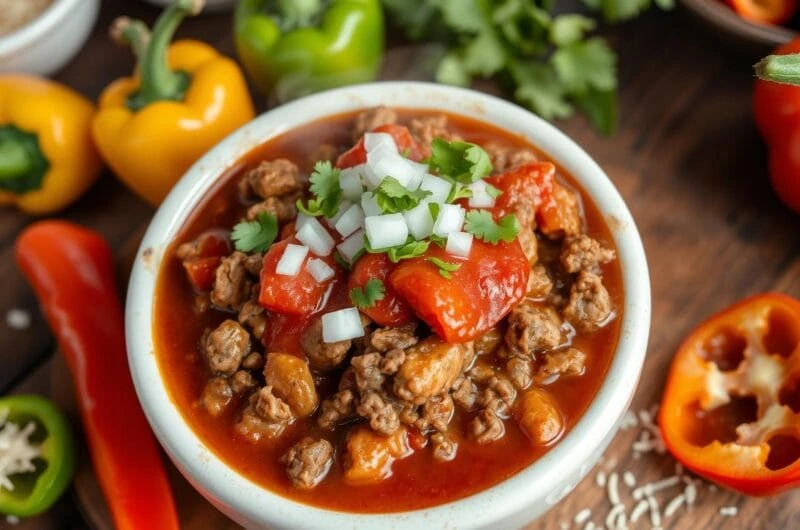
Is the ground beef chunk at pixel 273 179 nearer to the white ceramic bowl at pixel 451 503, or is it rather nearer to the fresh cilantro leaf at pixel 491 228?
the white ceramic bowl at pixel 451 503

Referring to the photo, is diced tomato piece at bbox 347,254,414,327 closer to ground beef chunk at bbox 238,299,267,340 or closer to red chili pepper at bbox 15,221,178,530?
ground beef chunk at bbox 238,299,267,340

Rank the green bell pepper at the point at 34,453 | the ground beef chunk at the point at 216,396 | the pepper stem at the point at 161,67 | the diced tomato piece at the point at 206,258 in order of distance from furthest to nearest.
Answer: the pepper stem at the point at 161,67 < the green bell pepper at the point at 34,453 < the diced tomato piece at the point at 206,258 < the ground beef chunk at the point at 216,396

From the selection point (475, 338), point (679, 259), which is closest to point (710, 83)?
point (679, 259)

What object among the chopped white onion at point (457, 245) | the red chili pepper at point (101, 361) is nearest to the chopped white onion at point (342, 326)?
the chopped white onion at point (457, 245)

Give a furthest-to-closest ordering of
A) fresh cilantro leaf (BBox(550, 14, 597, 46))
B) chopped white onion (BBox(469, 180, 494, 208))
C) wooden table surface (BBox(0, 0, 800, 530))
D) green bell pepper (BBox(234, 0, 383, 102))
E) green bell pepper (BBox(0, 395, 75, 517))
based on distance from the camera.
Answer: green bell pepper (BBox(234, 0, 383, 102)) < fresh cilantro leaf (BBox(550, 14, 597, 46)) < wooden table surface (BBox(0, 0, 800, 530)) < green bell pepper (BBox(0, 395, 75, 517)) < chopped white onion (BBox(469, 180, 494, 208))

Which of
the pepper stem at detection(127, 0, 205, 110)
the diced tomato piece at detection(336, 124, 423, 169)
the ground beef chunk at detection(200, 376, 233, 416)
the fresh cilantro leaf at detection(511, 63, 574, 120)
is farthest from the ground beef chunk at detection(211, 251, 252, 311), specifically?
the fresh cilantro leaf at detection(511, 63, 574, 120)

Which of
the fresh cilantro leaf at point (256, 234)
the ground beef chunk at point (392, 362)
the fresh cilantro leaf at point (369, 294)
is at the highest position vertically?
the fresh cilantro leaf at point (369, 294)

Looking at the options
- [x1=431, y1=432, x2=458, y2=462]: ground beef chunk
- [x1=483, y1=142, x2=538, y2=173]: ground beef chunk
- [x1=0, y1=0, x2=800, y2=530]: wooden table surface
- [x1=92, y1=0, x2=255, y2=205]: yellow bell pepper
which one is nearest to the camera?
[x1=431, y1=432, x2=458, y2=462]: ground beef chunk
